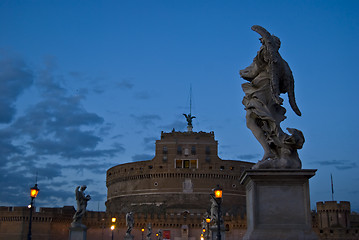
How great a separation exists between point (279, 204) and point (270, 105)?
156 centimetres

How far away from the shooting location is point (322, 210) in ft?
251

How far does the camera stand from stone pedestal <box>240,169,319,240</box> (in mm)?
5914

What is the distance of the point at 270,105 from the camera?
671cm

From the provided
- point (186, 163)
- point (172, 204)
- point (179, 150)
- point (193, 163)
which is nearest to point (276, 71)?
point (172, 204)

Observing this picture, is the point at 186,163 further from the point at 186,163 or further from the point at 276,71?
the point at 276,71

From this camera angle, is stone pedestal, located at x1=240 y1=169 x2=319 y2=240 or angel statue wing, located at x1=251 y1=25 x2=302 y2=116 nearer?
stone pedestal, located at x1=240 y1=169 x2=319 y2=240

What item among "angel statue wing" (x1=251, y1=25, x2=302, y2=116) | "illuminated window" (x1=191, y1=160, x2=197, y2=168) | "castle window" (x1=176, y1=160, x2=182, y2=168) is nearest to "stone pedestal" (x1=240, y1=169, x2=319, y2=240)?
"angel statue wing" (x1=251, y1=25, x2=302, y2=116)

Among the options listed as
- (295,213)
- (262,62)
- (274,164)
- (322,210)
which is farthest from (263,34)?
(322,210)

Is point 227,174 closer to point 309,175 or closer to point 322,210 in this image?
point 322,210

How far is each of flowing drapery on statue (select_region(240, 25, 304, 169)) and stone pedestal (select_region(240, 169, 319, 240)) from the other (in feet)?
0.76

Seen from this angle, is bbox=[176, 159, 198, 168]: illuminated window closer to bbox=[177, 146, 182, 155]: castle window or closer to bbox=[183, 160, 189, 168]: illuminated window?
bbox=[183, 160, 189, 168]: illuminated window

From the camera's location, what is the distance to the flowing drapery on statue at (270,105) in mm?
6344

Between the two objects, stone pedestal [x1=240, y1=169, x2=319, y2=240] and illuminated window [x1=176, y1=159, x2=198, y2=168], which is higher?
illuminated window [x1=176, y1=159, x2=198, y2=168]

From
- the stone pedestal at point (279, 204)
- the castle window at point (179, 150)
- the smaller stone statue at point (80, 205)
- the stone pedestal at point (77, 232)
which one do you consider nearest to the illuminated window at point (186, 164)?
the castle window at point (179, 150)
